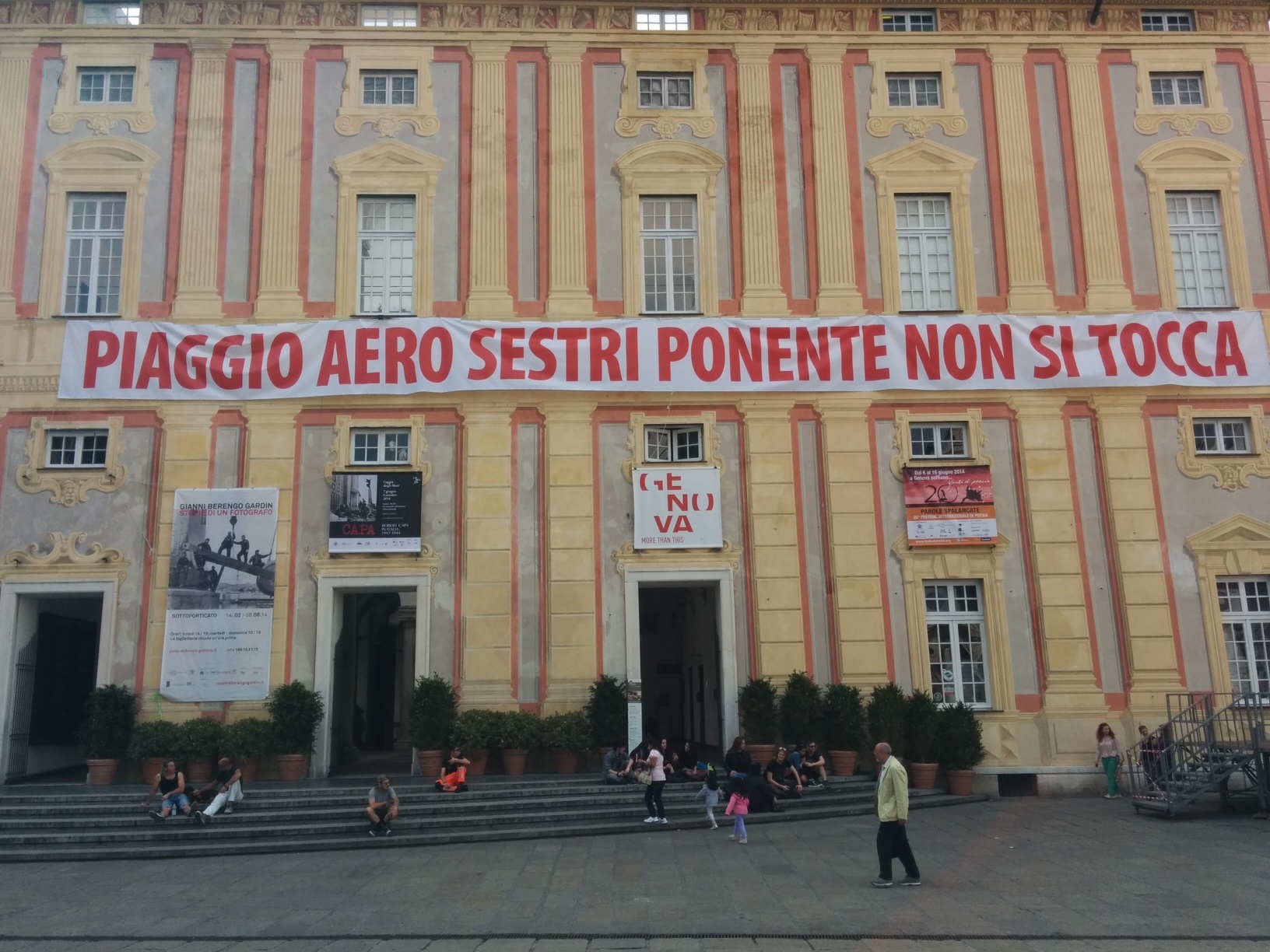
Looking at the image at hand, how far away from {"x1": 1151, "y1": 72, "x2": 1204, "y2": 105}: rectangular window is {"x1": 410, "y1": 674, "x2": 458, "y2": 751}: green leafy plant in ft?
64.4

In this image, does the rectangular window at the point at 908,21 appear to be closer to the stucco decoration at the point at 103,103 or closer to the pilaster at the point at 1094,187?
the pilaster at the point at 1094,187

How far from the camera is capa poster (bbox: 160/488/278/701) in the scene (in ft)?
66.5

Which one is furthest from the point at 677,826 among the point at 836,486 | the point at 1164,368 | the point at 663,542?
the point at 1164,368

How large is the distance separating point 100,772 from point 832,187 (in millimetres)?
18267

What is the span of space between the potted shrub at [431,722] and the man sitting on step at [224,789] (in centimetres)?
318

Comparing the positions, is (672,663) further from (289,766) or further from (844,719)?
(289,766)

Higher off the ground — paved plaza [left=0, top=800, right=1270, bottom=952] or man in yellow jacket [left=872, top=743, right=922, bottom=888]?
man in yellow jacket [left=872, top=743, right=922, bottom=888]

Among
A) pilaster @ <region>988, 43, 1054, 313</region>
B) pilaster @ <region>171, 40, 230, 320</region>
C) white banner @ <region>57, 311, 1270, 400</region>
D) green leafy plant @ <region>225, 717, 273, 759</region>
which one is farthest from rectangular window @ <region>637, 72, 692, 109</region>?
green leafy plant @ <region>225, 717, 273, 759</region>

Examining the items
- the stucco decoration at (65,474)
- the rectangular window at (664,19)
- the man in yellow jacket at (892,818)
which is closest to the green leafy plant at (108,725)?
the stucco decoration at (65,474)

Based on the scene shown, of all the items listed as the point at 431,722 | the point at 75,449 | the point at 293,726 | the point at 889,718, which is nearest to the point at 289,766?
the point at 293,726

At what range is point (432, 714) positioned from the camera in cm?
1977

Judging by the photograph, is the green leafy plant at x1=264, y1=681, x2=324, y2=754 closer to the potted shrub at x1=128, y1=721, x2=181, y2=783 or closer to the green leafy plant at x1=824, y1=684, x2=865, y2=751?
the potted shrub at x1=128, y1=721, x2=181, y2=783

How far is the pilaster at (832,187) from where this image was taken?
22375 millimetres

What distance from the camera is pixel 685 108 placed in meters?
23.3
